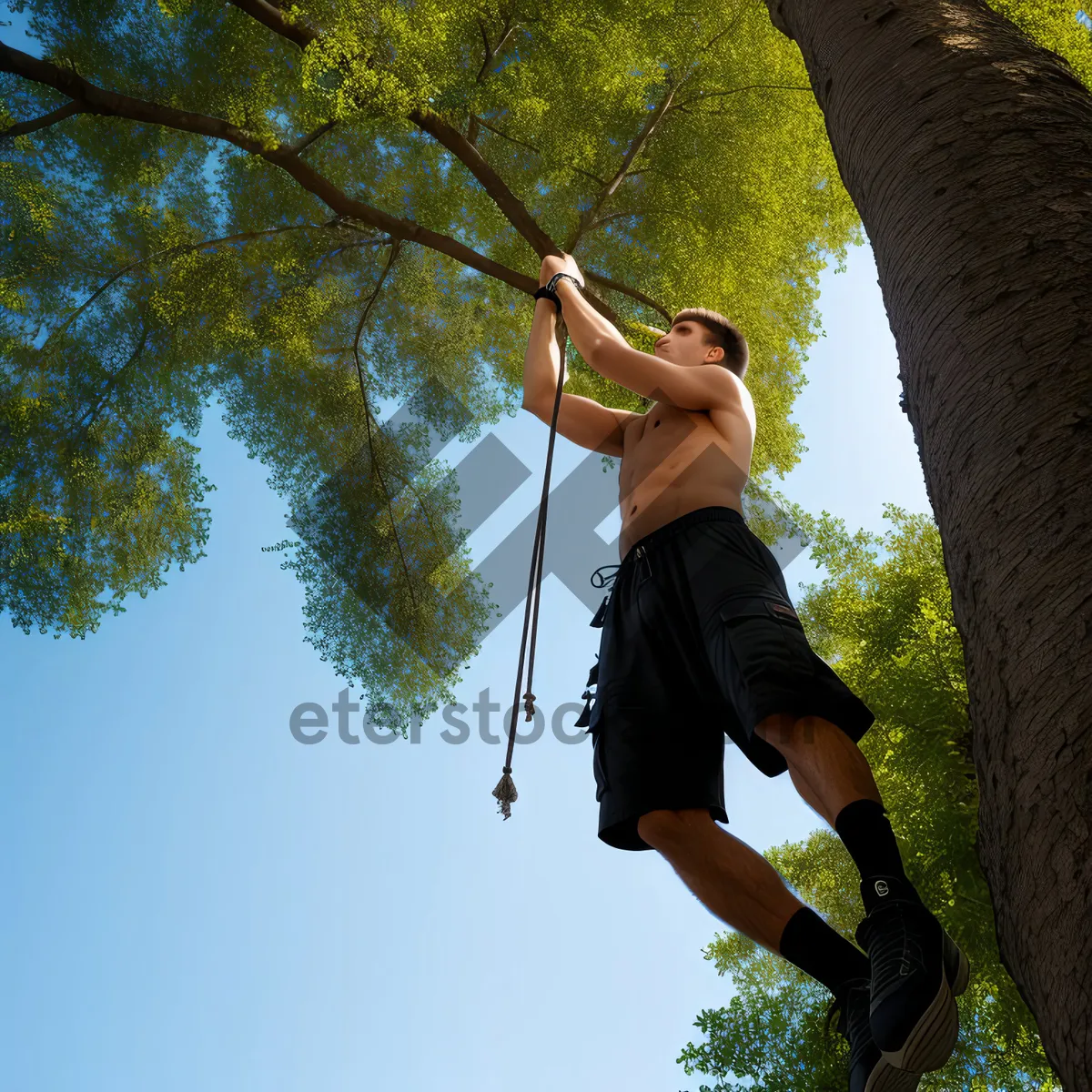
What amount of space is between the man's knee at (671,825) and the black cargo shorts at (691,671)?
0.03m

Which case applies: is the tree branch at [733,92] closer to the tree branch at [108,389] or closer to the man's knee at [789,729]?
the tree branch at [108,389]

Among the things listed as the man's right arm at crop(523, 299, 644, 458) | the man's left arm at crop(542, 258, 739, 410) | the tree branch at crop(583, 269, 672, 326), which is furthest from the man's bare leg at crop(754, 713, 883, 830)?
the tree branch at crop(583, 269, 672, 326)

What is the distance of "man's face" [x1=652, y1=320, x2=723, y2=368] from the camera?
10.4 feet

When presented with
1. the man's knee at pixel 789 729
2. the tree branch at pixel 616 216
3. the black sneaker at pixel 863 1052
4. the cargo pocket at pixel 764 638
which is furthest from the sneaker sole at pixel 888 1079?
the tree branch at pixel 616 216

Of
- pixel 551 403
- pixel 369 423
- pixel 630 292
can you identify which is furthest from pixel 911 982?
pixel 369 423

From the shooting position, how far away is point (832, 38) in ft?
7.59

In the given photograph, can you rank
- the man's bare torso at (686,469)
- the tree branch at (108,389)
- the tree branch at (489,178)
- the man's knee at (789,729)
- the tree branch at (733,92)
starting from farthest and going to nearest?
the tree branch at (108,389)
the tree branch at (733,92)
the tree branch at (489,178)
the man's bare torso at (686,469)
the man's knee at (789,729)

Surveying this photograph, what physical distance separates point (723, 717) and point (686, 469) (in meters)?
0.75

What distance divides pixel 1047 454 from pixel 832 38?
152cm

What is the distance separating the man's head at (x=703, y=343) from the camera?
318cm

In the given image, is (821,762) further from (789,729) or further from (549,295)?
(549,295)

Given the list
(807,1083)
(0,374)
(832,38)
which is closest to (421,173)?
(0,374)

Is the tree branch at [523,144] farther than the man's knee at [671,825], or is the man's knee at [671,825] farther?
the tree branch at [523,144]

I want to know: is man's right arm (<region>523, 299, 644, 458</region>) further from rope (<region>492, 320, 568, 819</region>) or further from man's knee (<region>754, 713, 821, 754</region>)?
man's knee (<region>754, 713, 821, 754</region>)
